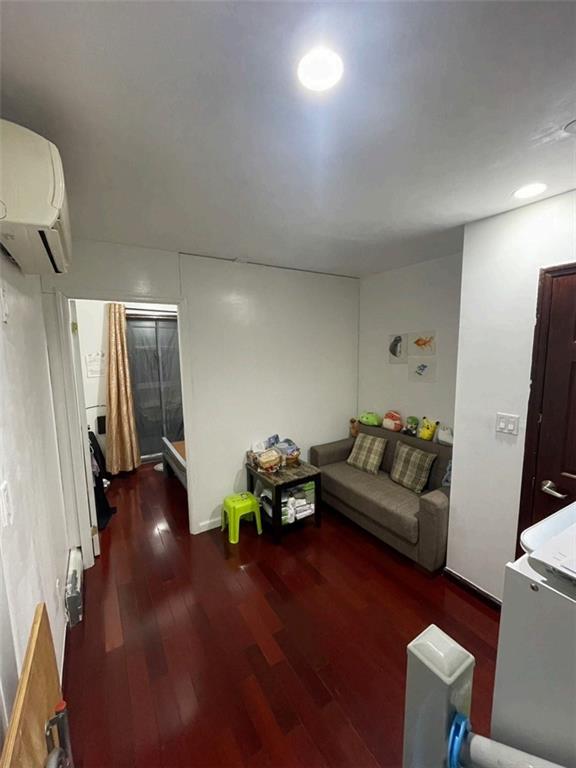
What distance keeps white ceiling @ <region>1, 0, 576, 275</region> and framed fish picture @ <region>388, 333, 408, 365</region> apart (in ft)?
4.94

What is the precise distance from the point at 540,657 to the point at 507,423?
1654mm

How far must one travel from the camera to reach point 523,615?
61cm

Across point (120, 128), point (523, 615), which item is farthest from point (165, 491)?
point (523, 615)

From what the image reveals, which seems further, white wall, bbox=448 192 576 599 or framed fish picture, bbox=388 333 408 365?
framed fish picture, bbox=388 333 408 365

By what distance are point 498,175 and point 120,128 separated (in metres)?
1.65

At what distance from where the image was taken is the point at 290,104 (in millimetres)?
1055

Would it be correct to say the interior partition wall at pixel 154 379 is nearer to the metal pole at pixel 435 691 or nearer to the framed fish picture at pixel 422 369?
the framed fish picture at pixel 422 369

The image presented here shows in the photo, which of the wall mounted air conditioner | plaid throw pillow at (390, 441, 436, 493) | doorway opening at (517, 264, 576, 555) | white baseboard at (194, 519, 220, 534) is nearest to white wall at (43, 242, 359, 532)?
white baseboard at (194, 519, 220, 534)

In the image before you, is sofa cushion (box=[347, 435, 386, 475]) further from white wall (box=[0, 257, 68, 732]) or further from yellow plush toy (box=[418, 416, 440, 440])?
white wall (box=[0, 257, 68, 732])

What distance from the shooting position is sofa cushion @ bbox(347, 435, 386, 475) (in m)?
3.26

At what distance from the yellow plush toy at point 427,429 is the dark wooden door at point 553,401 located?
1.08 meters

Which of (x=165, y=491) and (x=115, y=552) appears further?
(x=165, y=491)

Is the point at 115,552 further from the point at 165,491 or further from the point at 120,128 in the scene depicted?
the point at 120,128

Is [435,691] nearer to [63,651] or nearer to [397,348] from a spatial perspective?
[63,651]
